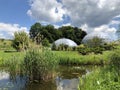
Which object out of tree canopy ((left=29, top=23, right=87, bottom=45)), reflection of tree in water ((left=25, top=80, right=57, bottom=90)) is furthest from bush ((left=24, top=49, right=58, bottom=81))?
tree canopy ((left=29, top=23, right=87, bottom=45))

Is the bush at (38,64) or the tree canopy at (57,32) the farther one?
the tree canopy at (57,32)

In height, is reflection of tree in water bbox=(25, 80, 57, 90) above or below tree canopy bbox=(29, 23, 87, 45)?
below

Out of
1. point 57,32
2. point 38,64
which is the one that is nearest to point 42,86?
point 38,64

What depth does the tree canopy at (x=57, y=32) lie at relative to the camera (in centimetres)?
8312

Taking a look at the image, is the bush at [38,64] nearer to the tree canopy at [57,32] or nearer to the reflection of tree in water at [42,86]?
the reflection of tree in water at [42,86]

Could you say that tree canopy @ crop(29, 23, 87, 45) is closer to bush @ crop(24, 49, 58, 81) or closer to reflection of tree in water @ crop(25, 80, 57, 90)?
bush @ crop(24, 49, 58, 81)

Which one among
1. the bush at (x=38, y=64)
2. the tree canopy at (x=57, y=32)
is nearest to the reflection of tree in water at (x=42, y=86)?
the bush at (x=38, y=64)

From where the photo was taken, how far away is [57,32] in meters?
85.6

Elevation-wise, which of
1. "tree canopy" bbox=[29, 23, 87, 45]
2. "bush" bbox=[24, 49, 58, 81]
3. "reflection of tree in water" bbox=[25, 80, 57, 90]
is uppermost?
"tree canopy" bbox=[29, 23, 87, 45]

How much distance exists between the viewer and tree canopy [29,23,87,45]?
8312cm

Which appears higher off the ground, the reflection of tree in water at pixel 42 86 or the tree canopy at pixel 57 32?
the tree canopy at pixel 57 32

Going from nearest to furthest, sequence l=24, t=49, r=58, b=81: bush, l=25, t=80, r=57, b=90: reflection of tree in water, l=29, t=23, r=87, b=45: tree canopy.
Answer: l=25, t=80, r=57, b=90: reflection of tree in water < l=24, t=49, r=58, b=81: bush < l=29, t=23, r=87, b=45: tree canopy

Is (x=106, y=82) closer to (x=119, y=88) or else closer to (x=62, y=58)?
(x=119, y=88)

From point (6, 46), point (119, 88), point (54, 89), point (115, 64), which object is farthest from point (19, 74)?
point (6, 46)
